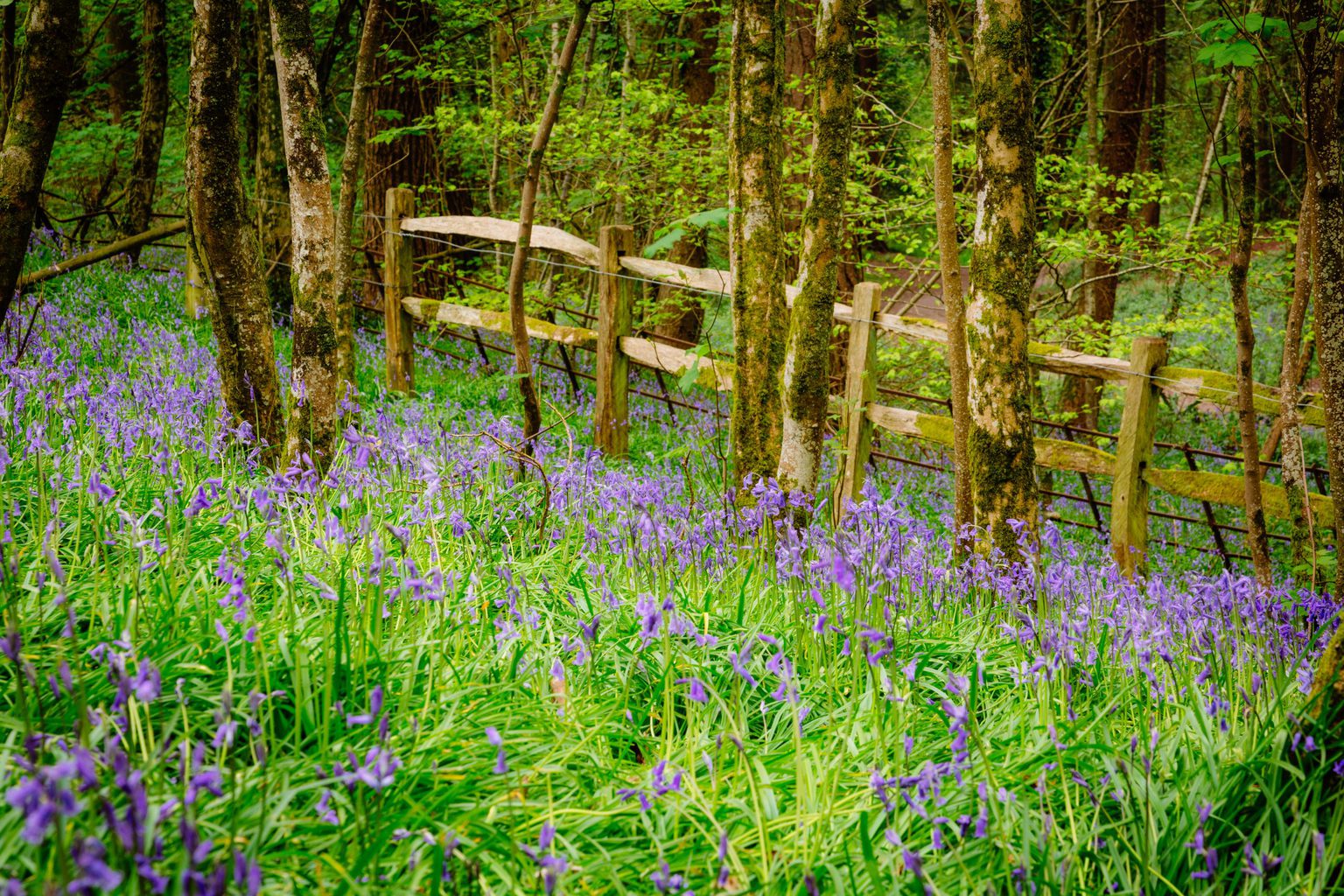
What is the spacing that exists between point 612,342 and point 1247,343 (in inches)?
188

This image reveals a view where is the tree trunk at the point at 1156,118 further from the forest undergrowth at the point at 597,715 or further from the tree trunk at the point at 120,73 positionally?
the tree trunk at the point at 120,73

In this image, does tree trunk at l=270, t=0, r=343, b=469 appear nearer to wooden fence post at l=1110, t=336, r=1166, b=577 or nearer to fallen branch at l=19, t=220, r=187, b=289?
fallen branch at l=19, t=220, r=187, b=289

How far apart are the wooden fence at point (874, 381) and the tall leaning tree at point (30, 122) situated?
10.8ft

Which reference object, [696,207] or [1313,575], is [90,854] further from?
[696,207]

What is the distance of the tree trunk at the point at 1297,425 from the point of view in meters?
4.99

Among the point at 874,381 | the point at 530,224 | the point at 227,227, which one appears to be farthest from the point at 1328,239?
the point at 227,227

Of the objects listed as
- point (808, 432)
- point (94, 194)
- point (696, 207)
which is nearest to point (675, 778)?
point (808, 432)

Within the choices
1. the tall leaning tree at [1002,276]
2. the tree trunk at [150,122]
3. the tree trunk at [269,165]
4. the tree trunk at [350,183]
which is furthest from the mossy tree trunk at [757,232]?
the tree trunk at [150,122]

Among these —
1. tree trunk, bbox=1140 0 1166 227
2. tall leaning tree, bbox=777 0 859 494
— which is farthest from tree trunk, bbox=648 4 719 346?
tall leaning tree, bbox=777 0 859 494

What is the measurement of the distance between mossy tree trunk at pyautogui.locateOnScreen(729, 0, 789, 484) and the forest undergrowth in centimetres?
138

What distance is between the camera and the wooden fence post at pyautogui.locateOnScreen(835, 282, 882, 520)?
6730 mm

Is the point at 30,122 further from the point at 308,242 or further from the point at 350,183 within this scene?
the point at 350,183

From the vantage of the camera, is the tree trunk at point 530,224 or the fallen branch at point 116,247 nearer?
the tree trunk at point 530,224

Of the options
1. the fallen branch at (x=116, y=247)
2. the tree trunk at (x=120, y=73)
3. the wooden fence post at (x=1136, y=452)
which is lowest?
the wooden fence post at (x=1136, y=452)
